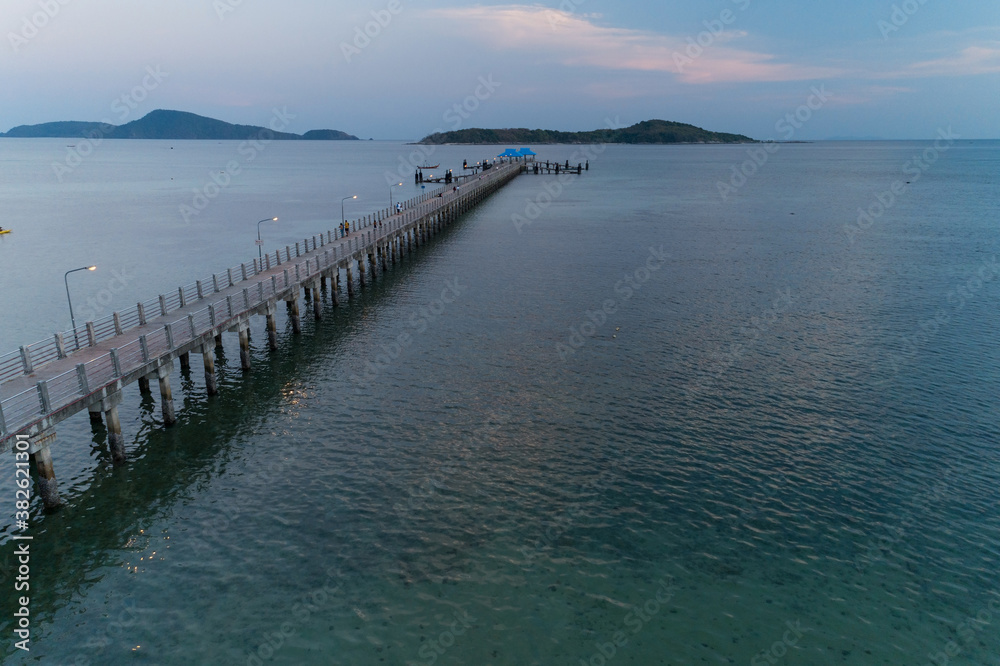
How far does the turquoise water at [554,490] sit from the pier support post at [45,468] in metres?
0.71

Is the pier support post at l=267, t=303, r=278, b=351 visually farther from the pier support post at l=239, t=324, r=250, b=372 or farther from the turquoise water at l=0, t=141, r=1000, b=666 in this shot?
the pier support post at l=239, t=324, r=250, b=372

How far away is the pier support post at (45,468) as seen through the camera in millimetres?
19688

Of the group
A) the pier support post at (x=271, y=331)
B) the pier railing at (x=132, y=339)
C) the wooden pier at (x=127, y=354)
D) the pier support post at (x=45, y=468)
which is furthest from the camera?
the pier support post at (x=271, y=331)

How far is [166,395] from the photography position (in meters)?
26.2

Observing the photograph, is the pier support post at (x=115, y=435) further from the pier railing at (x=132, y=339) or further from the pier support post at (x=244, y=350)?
the pier support post at (x=244, y=350)

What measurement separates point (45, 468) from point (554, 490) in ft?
55.0

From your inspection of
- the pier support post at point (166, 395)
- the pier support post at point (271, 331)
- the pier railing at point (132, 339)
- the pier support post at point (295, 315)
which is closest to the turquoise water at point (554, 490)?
the pier support post at point (166, 395)

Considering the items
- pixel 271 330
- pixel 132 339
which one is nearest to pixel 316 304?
pixel 271 330

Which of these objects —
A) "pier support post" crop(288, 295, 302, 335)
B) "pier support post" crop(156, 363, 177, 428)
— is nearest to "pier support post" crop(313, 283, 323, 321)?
"pier support post" crop(288, 295, 302, 335)

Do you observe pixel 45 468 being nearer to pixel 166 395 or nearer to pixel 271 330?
pixel 166 395

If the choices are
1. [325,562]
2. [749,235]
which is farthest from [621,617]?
[749,235]

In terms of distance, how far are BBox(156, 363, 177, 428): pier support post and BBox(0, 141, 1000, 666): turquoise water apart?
77 cm

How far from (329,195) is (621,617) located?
114 metres

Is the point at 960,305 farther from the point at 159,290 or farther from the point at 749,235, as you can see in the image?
the point at 159,290
